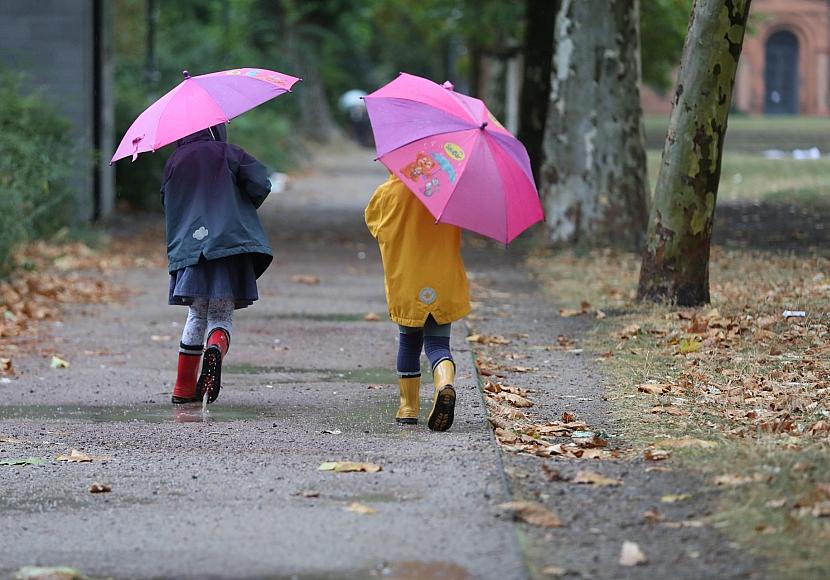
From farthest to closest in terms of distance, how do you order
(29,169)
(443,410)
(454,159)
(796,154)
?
1. (796,154)
2. (29,169)
3. (443,410)
4. (454,159)

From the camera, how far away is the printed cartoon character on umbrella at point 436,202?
22.2 feet

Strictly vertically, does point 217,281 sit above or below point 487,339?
above

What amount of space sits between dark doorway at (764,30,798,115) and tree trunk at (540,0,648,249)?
53.6m

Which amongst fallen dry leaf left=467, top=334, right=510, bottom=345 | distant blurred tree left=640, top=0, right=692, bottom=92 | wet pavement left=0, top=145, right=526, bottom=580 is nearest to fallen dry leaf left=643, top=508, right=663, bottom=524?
wet pavement left=0, top=145, right=526, bottom=580

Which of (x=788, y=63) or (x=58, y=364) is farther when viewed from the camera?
(x=788, y=63)

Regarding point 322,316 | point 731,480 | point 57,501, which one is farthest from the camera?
point 322,316

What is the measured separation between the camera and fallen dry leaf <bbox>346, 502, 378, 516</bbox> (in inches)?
216

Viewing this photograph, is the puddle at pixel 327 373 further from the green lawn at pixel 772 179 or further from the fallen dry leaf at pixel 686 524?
the green lawn at pixel 772 179

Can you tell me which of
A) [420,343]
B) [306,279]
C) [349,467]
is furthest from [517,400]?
[306,279]

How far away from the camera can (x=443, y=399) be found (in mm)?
6914

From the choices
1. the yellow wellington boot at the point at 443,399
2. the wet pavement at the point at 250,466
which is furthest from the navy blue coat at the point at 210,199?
the yellow wellington boot at the point at 443,399

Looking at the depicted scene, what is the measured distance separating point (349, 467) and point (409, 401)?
3.59ft

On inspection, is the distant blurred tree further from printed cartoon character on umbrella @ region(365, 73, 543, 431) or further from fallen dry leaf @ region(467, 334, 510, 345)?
printed cartoon character on umbrella @ region(365, 73, 543, 431)

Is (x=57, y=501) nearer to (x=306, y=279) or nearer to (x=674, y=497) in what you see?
(x=674, y=497)
